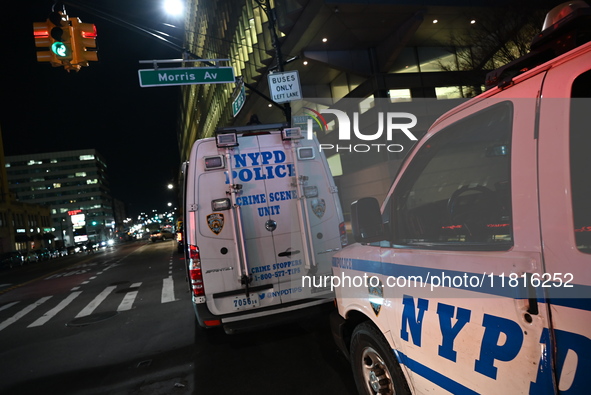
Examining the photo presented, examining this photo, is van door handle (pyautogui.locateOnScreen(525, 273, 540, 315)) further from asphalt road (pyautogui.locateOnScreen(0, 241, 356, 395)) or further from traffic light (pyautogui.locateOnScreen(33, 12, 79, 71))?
traffic light (pyautogui.locateOnScreen(33, 12, 79, 71))

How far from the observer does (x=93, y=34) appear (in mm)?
8695

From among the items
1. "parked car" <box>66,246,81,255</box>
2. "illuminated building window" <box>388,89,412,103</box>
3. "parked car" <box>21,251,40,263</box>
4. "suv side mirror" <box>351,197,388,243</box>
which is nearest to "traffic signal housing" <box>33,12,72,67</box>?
"suv side mirror" <box>351,197,388,243</box>

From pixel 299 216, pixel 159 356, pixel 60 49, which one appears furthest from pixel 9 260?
pixel 299 216

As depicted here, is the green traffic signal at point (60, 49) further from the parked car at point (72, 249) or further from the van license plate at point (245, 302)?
the parked car at point (72, 249)

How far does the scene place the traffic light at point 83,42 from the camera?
27.9 ft

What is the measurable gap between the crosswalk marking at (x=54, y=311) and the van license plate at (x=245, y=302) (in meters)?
5.68

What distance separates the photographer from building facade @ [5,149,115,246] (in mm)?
115000

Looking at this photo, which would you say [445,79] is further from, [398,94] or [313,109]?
[313,109]

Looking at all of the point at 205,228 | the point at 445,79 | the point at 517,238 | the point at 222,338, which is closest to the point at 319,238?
the point at 205,228

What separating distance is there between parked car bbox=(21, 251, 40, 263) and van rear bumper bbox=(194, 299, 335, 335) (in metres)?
45.4

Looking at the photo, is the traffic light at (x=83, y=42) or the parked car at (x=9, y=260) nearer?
the traffic light at (x=83, y=42)

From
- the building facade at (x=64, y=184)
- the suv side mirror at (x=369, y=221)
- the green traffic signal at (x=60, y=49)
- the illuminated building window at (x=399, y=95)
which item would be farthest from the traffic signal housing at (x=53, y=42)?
the building facade at (x=64, y=184)

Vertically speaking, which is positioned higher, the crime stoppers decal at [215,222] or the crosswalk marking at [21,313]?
the crime stoppers decal at [215,222]

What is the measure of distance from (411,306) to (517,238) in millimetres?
847
